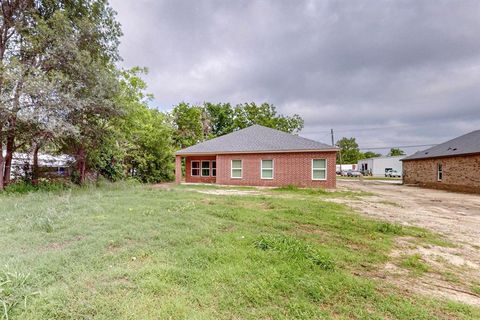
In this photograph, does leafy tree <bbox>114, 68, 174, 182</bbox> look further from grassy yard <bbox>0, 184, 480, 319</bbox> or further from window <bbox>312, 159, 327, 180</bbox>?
grassy yard <bbox>0, 184, 480, 319</bbox>

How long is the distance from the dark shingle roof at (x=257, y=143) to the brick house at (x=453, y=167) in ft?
31.5

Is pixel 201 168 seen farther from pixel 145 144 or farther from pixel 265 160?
pixel 265 160

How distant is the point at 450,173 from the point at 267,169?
1380 cm

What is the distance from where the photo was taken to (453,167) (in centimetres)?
1714

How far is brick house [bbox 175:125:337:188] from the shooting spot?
1502cm

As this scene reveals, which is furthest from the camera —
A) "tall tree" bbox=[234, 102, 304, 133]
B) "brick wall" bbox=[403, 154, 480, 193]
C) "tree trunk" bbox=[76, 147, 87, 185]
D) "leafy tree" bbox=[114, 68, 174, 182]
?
"tall tree" bbox=[234, 102, 304, 133]

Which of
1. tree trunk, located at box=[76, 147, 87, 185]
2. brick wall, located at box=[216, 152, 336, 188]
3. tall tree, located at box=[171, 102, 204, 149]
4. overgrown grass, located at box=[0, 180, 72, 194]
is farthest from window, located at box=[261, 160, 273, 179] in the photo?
tall tree, located at box=[171, 102, 204, 149]

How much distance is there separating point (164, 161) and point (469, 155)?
22766mm

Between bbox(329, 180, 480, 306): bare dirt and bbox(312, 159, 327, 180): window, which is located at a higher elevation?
bbox(312, 159, 327, 180): window

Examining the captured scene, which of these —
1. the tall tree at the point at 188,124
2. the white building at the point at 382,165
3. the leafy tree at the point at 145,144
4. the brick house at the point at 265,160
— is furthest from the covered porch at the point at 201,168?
the white building at the point at 382,165

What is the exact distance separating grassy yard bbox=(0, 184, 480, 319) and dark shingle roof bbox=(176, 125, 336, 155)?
10.2 meters

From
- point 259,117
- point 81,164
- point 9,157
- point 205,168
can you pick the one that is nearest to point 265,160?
point 205,168

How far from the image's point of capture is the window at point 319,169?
14938 millimetres

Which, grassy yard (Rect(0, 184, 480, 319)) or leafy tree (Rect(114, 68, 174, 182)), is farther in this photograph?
leafy tree (Rect(114, 68, 174, 182))
